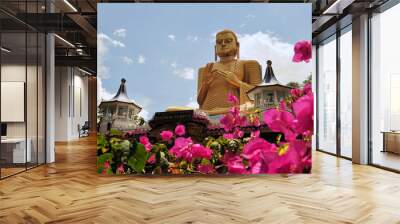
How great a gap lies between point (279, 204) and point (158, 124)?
229 cm

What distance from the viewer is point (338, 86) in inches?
342

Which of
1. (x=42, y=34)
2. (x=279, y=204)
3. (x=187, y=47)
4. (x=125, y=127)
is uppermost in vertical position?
(x=42, y=34)

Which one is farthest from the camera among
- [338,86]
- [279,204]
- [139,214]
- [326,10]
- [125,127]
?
[338,86]

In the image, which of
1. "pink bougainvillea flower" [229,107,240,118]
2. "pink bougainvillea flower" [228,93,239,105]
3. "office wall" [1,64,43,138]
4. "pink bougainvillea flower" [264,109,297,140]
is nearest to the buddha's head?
"pink bougainvillea flower" [228,93,239,105]

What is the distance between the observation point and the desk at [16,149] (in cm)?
565

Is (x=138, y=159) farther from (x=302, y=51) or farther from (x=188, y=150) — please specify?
(x=302, y=51)

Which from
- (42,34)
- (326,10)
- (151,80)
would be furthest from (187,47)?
(42,34)

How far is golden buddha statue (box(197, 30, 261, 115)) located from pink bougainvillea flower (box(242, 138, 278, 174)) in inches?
24.4

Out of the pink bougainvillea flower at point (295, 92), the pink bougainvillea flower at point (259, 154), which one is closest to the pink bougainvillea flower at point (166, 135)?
the pink bougainvillea flower at point (259, 154)

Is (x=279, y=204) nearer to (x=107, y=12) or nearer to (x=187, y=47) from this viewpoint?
(x=187, y=47)

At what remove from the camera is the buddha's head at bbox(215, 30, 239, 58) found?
5824 mm

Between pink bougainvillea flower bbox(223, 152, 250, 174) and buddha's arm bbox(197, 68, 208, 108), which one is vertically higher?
buddha's arm bbox(197, 68, 208, 108)

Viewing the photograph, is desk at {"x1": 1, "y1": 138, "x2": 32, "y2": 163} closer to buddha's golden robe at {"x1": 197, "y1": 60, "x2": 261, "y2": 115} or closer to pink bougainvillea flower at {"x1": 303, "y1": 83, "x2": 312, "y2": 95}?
buddha's golden robe at {"x1": 197, "y1": 60, "x2": 261, "y2": 115}

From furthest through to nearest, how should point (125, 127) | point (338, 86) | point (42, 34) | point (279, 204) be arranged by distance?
point (338, 86) → point (42, 34) → point (125, 127) → point (279, 204)
